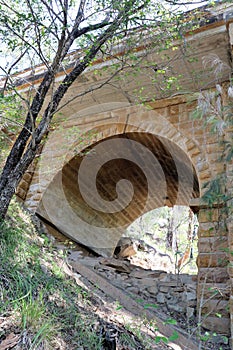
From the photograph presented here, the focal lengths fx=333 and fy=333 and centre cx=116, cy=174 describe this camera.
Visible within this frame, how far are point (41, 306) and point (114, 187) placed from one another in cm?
500

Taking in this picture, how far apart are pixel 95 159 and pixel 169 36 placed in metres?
3.02

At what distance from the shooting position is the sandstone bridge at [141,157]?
12.7ft

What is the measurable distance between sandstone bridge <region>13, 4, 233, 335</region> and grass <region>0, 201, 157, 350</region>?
129cm

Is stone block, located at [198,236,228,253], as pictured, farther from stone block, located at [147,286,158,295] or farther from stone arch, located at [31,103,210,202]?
stone arch, located at [31,103,210,202]

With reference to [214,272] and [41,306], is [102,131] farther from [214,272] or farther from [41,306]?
[41,306]

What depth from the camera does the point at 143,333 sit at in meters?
2.55

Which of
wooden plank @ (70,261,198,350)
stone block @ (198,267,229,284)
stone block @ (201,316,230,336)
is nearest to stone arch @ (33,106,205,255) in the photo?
stone block @ (198,267,229,284)

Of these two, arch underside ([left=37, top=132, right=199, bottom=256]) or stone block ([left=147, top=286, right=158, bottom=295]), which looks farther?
arch underside ([left=37, top=132, right=199, bottom=256])

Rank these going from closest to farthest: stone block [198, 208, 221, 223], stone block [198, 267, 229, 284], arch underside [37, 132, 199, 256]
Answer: stone block [198, 267, 229, 284] < stone block [198, 208, 221, 223] < arch underside [37, 132, 199, 256]

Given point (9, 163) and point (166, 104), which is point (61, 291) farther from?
point (166, 104)

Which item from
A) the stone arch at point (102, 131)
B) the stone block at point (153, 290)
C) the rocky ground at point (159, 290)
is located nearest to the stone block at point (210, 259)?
the rocky ground at point (159, 290)

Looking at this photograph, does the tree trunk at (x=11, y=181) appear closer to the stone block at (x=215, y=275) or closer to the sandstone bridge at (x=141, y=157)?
the sandstone bridge at (x=141, y=157)

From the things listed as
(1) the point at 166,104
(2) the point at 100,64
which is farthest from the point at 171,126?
(2) the point at 100,64

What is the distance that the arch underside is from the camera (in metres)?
5.84
